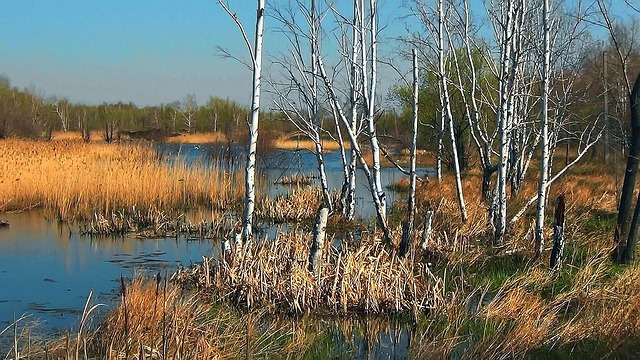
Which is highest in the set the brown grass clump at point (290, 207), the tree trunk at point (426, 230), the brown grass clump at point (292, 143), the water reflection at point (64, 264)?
the brown grass clump at point (292, 143)

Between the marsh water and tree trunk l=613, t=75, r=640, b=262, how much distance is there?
369cm

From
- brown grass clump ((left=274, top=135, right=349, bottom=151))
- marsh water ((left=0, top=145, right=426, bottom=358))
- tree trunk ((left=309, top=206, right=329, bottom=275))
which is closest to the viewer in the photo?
marsh water ((left=0, top=145, right=426, bottom=358))

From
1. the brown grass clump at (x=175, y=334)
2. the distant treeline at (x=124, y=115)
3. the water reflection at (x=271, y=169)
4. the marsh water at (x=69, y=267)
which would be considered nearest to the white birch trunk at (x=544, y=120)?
the marsh water at (x=69, y=267)

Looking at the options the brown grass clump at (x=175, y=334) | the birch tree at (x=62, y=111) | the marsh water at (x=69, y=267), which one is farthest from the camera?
the birch tree at (x=62, y=111)

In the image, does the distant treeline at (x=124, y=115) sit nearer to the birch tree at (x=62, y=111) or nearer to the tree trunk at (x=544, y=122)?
the birch tree at (x=62, y=111)

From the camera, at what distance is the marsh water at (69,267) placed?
7.71m

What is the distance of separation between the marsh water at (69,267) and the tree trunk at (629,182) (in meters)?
3.69

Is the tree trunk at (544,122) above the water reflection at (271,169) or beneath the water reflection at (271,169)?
above

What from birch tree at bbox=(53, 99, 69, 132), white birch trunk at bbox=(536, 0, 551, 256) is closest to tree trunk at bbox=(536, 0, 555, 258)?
white birch trunk at bbox=(536, 0, 551, 256)

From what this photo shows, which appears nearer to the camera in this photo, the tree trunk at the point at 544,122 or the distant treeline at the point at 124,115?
the tree trunk at the point at 544,122

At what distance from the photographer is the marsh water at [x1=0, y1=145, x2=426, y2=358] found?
7.71 m

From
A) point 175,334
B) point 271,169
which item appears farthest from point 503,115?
point 271,169

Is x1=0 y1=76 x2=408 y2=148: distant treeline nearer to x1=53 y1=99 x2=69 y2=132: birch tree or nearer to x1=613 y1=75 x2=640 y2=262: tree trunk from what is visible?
x1=53 y1=99 x2=69 y2=132: birch tree

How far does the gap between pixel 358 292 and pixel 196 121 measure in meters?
63.6
